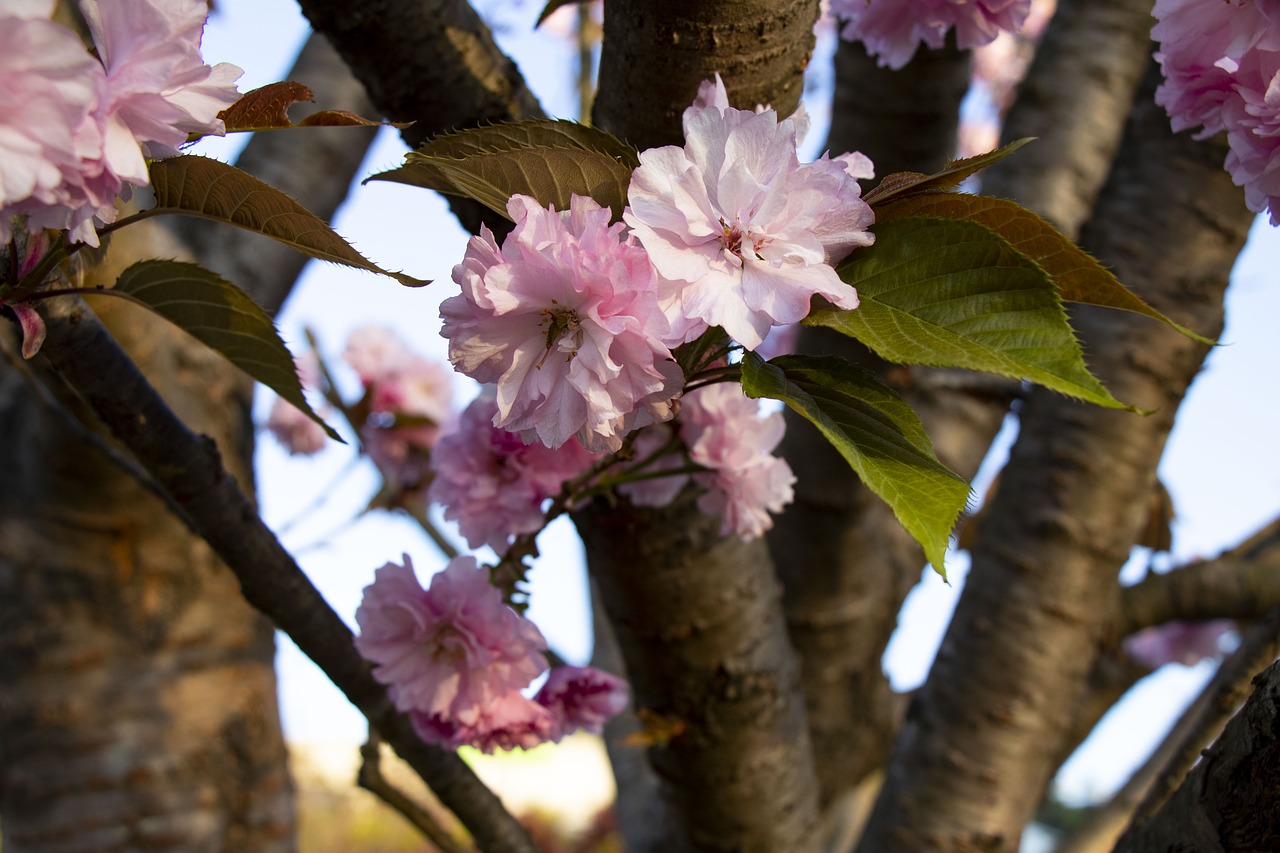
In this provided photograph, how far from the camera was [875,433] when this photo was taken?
1.98 ft

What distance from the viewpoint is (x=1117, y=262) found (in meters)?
1.59

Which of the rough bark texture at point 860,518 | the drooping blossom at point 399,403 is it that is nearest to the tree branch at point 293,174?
the drooping blossom at point 399,403

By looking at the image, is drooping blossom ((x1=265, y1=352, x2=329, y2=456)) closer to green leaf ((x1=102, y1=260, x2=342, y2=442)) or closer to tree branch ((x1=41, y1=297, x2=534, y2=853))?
tree branch ((x1=41, y1=297, x2=534, y2=853))

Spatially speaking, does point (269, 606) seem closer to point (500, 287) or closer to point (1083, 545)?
point (500, 287)

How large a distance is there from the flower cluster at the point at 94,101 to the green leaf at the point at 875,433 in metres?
0.35

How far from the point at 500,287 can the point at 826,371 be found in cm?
21

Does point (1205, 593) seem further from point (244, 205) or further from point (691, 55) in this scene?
point (244, 205)

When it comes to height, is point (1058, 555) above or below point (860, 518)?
below

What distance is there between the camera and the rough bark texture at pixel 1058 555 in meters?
1.48

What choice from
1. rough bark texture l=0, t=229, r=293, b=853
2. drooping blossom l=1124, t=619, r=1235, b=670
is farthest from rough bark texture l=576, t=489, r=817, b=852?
drooping blossom l=1124, t=619, r=1235, b=670

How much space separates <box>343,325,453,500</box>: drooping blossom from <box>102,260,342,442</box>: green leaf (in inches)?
55.0

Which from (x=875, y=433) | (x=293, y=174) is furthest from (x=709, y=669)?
(x=293, y=174)

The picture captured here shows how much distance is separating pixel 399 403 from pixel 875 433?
2056mm

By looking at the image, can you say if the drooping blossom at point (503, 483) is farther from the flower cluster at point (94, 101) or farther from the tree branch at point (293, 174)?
the tree branch at point (293, 174)
